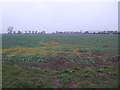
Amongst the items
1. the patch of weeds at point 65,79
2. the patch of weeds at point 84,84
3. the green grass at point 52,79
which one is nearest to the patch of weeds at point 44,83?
the green grass at point 52,79

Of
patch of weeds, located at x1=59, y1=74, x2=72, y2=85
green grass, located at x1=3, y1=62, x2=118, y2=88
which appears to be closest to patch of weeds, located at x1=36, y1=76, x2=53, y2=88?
green grass, located at x1=3, y1=62, x2=118, y2=88

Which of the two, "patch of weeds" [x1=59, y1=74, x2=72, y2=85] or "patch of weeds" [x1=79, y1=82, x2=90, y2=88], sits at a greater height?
"patch of weeds" [x1=59, y1=74, x2=72, y2=85]

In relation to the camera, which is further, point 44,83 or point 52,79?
point 52,79

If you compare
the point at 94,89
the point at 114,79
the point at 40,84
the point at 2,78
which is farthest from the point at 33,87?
the point at 114,79

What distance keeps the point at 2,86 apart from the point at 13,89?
0.46 meters

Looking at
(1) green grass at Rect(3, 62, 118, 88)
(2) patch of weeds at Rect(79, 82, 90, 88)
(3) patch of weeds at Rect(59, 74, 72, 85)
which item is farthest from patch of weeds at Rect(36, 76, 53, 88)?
(2) patch of weeds at Rect(79, 82, 90, 88)

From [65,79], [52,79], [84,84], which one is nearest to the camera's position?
[84,84]

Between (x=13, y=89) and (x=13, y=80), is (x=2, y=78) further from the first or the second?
(x=13, y=89)

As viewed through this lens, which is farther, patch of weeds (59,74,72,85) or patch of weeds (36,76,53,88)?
patch of weeds (59,74,72,85)

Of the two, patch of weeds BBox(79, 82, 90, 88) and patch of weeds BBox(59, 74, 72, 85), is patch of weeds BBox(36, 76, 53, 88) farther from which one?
patch of weeds BBox(79, 82, 90, 88)

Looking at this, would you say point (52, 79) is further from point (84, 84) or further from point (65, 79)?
point (84, 84)

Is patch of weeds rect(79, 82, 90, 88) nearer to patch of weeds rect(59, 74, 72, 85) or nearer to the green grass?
the green grass

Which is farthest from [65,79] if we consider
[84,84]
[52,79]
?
[84,84]

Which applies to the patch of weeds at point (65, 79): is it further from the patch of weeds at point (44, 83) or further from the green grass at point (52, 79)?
the patch of weeds at point (44, 83)
